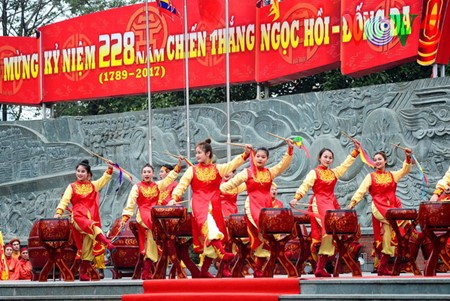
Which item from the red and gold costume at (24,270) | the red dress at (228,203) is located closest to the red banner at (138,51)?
the red and gold costume at (24,270)

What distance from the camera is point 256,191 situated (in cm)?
1337

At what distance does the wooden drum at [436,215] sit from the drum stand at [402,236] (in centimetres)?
98

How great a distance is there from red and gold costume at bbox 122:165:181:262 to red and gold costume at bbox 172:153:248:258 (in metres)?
1.25

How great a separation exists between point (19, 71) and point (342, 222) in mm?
13006

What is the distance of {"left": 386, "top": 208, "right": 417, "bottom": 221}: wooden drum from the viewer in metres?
12.8

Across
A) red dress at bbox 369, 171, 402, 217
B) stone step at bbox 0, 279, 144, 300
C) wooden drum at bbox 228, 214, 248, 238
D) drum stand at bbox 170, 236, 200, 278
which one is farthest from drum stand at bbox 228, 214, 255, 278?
red dress at bbox 369, 171, 402, 217

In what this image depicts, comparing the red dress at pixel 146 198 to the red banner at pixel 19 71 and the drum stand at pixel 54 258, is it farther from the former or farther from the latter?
the red banner at pixel 19 71

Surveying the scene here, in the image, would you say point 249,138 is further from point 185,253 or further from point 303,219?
point 185,253

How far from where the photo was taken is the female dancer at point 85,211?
47.2ft

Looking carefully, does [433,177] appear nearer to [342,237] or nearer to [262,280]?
[342,237]

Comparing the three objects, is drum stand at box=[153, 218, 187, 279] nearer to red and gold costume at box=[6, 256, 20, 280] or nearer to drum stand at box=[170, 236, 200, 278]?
drum stand at box=[170, 236, 200, 278]

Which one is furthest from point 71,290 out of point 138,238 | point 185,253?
point 138,238

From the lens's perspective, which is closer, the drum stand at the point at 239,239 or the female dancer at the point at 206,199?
the female dancer at the point at 206,199

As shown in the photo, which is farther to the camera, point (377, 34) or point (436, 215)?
point (377, 34)
